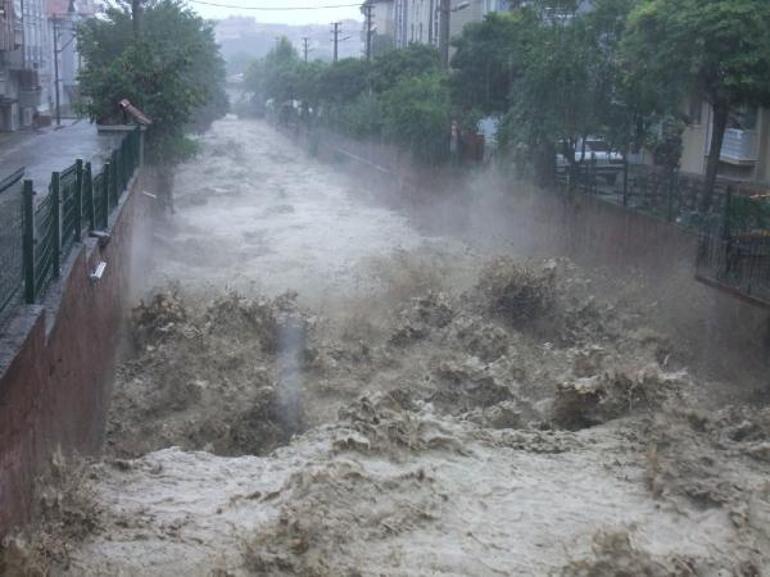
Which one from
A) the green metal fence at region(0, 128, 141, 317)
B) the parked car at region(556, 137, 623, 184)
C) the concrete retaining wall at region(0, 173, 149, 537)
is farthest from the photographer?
the parked car at region(556, 137, 623, 184)

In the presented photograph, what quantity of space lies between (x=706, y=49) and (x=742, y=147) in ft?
20.5

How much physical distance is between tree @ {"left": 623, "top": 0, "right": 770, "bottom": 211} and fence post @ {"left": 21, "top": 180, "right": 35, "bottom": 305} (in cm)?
1115

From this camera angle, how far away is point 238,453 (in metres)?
10.6

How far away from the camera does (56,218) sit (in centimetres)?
849

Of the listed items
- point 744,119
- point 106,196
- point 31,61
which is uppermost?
point 31,61

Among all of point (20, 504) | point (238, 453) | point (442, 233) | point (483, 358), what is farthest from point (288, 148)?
point (20, 504)

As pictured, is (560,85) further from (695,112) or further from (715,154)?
(695,112)

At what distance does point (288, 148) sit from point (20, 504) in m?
54.6

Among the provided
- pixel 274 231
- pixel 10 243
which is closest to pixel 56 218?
pixel 10 243

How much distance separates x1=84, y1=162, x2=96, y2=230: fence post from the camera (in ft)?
35.8

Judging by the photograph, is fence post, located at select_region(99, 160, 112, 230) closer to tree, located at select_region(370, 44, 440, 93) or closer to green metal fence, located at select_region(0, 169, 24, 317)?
green metal fence, located at select_region(0, 169, 24, 317)

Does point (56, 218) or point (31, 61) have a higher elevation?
point (31, 61)

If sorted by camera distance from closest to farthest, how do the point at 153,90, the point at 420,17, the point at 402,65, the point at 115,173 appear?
the point at 115,173 → the point at 153,90 → the point at 402,65 → the point at 420,17

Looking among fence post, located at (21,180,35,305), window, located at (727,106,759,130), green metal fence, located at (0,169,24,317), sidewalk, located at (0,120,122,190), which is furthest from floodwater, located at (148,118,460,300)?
green metal fence, located at (0,169,24,317)
